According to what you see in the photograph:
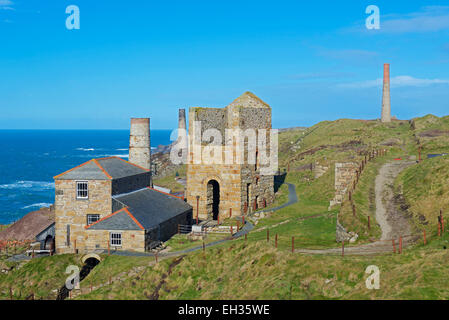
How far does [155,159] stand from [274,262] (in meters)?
83.5

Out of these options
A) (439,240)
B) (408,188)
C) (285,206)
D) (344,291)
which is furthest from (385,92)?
(344,291)

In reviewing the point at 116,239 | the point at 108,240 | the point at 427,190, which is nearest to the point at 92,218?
the point at 108,240

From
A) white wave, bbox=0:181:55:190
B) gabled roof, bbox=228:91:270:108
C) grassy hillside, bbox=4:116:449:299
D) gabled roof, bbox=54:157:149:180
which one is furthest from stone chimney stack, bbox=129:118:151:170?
white wave, bbox=0:181:55:190

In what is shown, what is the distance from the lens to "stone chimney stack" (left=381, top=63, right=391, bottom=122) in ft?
262

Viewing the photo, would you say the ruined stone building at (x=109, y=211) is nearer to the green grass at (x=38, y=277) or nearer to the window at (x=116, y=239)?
the window at (x=116, y=239)

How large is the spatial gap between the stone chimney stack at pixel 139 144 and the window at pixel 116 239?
52.9ft

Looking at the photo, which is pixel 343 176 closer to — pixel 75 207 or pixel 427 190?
pixel 427 190

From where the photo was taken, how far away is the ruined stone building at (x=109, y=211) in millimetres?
32656

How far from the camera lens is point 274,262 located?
22.6 meters

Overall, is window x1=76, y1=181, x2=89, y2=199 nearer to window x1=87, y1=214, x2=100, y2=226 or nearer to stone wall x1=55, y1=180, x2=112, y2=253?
stone wall x1=55, y1=180, x2=112, y2=253

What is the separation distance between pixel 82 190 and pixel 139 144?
519 inches

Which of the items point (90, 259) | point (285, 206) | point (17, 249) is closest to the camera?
point (90, 259)

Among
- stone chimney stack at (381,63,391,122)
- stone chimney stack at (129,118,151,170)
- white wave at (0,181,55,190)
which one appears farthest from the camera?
white wave at (0,181,55,190)
